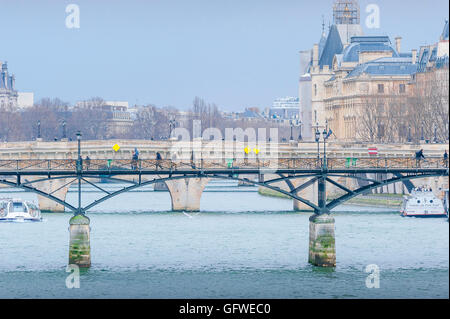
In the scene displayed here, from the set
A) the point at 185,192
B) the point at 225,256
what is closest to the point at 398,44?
the point at 185,192

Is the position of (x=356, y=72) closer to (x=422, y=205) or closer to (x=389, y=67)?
(x=389, y=67)

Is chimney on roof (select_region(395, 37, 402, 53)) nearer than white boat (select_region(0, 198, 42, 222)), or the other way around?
white boat (select_region(0, 198, 42, 222))

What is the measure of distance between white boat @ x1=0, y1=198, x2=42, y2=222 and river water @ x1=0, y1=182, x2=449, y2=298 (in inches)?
44.4

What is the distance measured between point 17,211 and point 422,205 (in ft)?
74.1

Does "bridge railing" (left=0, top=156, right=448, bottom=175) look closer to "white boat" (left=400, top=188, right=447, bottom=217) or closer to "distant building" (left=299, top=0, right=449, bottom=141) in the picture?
"white boat" (left=400, top=188, right=447, bottom=217)

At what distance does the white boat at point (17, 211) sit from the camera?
78500mm

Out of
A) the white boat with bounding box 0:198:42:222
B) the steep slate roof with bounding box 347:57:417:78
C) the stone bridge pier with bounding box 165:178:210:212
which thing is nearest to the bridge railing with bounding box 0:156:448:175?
the white boat with bounding box 0:198:42:222

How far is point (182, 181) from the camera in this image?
8769 centimetres

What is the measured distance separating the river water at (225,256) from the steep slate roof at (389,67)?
45391 millimetres

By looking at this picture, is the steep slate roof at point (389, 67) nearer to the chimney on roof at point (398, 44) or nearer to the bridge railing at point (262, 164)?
the chimney on roof at point (398, 44)

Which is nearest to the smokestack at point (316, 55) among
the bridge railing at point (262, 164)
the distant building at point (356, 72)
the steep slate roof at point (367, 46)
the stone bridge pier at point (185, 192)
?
the distant building at point (356, 72)

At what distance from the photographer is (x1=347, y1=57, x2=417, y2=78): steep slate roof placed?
12781 centimetres

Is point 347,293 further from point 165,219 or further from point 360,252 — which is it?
point 165,219

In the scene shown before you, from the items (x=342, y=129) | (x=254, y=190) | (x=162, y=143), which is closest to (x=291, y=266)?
(x=162, y=143)
